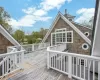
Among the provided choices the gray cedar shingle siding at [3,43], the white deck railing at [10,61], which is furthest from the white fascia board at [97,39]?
the gray cedar shingle siding at [3,43]

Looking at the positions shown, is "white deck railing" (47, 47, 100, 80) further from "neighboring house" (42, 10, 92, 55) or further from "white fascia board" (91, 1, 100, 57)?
"neighboring house" (42, 10, 92, 55)

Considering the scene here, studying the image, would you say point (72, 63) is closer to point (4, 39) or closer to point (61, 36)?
point (4, 39)

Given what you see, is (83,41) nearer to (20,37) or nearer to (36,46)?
(36,46)

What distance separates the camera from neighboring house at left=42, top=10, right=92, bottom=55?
12301 millimetres

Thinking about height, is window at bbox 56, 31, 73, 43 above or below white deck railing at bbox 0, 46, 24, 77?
above

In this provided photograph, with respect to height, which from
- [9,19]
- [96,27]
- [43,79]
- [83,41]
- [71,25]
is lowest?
[43,79]

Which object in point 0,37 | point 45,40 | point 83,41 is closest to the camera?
point 0,37

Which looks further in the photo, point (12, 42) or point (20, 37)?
point (20, 37)

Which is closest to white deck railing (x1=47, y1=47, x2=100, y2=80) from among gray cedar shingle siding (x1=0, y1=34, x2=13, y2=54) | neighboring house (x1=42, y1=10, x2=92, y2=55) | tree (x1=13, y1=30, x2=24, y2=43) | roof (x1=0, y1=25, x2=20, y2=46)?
roof (x1=0, y1=25, x2=20, y2=46)

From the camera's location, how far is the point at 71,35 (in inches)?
517

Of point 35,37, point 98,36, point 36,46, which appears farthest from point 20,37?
point 98,36

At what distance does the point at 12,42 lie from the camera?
9406 millimetres

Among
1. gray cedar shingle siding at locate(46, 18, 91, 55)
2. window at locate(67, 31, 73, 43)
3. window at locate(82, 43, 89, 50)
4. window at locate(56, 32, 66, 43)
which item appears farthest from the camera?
window at locate(56, 32, 66, 43)

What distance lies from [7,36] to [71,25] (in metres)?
7.49
